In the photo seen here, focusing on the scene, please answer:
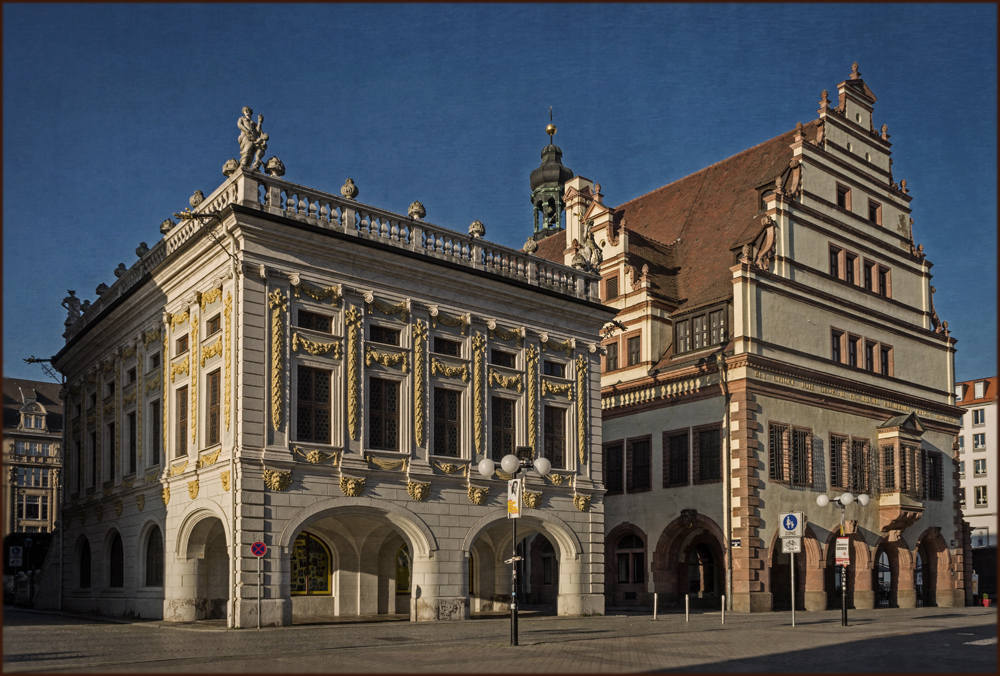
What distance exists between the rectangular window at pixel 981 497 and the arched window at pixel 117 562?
88704 mm

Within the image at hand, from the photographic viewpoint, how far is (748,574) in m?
41.5

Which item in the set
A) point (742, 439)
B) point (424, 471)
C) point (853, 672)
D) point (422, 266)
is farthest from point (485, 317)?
point (853, 672)

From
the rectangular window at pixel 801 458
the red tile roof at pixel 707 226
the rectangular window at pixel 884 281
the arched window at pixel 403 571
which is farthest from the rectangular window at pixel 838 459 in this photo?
the arched window at pixel 403 571

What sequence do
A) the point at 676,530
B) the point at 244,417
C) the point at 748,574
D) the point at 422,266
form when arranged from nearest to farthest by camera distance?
the point at 244,417 < the point at 422,266 < the point at 748,574 < the point at 676,530

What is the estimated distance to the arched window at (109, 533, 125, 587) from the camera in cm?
3808

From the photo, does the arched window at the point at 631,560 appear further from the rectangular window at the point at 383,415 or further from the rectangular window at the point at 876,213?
the rectangular window at the point at 876,213

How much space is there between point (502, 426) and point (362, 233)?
8.06 m

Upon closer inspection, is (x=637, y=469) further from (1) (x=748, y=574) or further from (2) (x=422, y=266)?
(2) (x=422, y=266)

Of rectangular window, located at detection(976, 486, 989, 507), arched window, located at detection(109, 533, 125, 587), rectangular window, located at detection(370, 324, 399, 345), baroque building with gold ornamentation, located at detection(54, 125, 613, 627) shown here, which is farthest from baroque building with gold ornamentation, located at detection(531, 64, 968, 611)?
rectangular window, located at detection(976, 486, 989, 507)

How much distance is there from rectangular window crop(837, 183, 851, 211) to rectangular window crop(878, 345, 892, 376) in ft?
22.3

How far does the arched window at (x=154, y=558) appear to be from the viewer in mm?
35094

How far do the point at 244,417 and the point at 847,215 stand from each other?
3196 centimetres

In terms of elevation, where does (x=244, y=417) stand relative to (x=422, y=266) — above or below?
below

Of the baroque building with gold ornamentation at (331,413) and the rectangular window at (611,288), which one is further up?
the rectangular window at (611,288)
